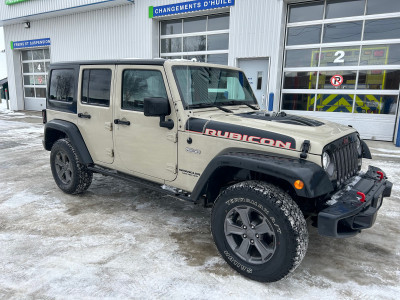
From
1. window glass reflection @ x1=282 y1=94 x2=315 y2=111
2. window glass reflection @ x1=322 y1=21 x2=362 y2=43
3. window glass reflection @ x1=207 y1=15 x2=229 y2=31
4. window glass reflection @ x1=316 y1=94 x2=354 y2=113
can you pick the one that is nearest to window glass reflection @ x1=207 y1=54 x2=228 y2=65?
window glass reflection @ x1=207 y1=15 x2=229 y2=31

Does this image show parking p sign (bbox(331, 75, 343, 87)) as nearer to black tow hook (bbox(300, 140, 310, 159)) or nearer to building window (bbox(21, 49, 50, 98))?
black tow hook (bbox(300, 140, 310, 159))

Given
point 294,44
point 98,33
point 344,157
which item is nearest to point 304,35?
point 294,44

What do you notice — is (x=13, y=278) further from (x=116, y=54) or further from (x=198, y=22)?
(x=116, y=54)

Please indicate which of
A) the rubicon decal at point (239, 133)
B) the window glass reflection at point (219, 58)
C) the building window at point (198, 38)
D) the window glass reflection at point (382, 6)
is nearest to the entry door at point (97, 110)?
the rubicon decal at point (239, 133)

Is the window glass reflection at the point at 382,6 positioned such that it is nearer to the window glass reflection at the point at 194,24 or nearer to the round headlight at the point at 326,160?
the window glass reflection at the point at 194,24

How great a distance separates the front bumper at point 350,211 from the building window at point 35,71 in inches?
705

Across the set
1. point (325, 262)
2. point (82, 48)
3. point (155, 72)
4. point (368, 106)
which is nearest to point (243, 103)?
point (155, 72)

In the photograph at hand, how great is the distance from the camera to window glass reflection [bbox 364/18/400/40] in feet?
28.6

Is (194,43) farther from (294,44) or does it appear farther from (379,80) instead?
(379,80)

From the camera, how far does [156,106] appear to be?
290cm

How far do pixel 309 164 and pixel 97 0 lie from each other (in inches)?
507

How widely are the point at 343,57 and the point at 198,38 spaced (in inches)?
206

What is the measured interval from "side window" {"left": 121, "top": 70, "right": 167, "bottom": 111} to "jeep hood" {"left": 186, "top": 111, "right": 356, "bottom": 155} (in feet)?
1.80

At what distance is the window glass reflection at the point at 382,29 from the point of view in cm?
872
